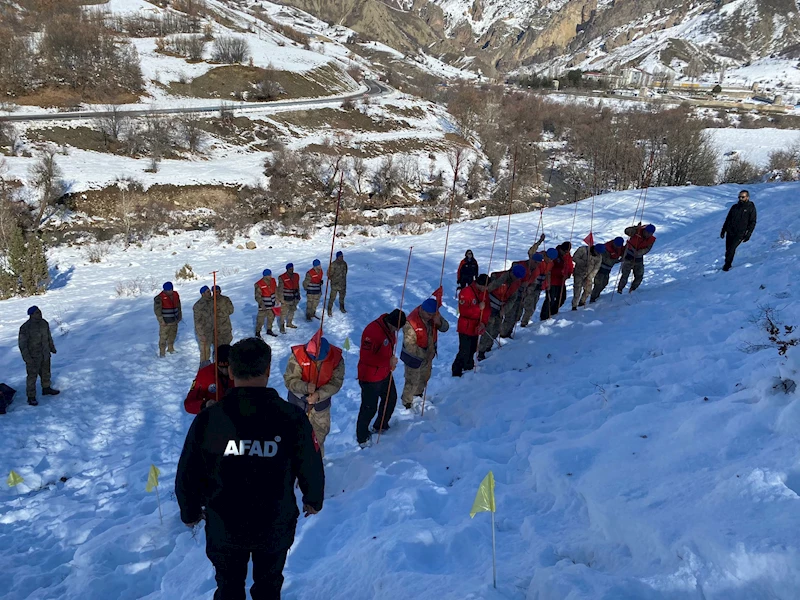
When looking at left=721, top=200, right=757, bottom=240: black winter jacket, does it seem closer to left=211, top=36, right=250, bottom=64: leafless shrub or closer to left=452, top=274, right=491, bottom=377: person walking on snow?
left=452, top=274, right=491, bottom=377: person walking on snow

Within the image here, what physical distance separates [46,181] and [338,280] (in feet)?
98.5

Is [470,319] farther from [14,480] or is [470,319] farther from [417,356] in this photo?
[14,480]

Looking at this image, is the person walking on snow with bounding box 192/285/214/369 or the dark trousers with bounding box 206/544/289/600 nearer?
the dark trousers with bounding box 206/544/289/600

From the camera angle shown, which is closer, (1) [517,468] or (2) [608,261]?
(1) [517,468]

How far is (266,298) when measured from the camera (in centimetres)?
1072

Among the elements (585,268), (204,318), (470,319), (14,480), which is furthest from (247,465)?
(585,268)

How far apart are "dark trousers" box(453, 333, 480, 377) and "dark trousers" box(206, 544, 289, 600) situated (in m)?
5.65

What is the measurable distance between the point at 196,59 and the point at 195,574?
7376 cm

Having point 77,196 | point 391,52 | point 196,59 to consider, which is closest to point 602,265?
point 77,196

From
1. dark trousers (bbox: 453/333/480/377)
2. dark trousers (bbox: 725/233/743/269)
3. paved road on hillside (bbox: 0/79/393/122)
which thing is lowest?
dark trousers (bbox: 453/333/480/377)

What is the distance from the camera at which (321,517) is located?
4.64 metres

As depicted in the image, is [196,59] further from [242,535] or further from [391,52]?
[391,52]

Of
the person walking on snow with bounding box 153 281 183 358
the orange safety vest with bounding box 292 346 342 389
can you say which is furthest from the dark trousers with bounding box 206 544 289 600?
the person walking on snow with bounding box 153 281 183 358

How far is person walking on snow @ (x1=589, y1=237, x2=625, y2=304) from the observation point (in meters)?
10.4
